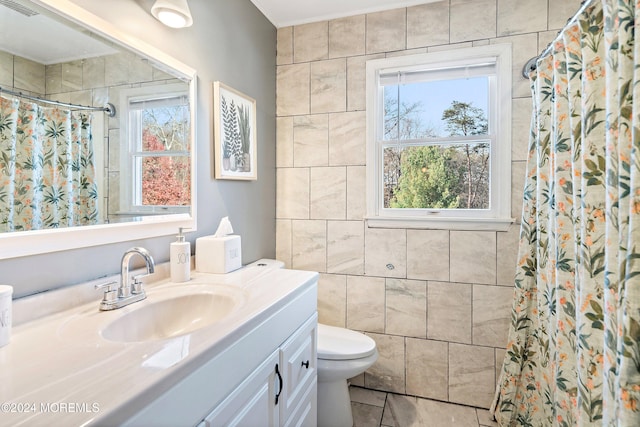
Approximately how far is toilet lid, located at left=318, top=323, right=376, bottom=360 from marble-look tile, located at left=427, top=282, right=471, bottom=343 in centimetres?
46

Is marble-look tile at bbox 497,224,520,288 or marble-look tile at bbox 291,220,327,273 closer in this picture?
marble-look tile at bbox 497,224,520,288

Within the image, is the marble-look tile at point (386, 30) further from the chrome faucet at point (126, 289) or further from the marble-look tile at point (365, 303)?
the chrome faucet at point (126, 289)

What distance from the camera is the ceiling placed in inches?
82.0

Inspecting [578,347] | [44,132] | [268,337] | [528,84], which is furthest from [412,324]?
[44,132]

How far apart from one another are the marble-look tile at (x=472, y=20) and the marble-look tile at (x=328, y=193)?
106cm

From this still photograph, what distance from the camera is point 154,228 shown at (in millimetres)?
1358

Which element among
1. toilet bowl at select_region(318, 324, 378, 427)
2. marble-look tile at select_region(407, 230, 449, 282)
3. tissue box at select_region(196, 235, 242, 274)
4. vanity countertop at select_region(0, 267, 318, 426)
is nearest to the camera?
vanity countertop at select_region(0, 267, 318, 426)

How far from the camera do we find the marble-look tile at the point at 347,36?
219 cm

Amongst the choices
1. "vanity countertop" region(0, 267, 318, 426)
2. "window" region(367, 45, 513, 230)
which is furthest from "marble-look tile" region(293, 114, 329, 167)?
"vanity countertop" region(0, 267, 318, 426)

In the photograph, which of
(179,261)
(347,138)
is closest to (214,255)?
(179,261)

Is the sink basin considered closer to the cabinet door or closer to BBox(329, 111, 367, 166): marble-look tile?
the cabinet door

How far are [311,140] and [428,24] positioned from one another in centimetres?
101

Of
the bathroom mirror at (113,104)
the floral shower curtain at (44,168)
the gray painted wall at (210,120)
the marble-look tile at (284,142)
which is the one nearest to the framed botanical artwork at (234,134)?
the gray painted wall at (210,120)

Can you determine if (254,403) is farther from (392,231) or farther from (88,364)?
(392,231)
